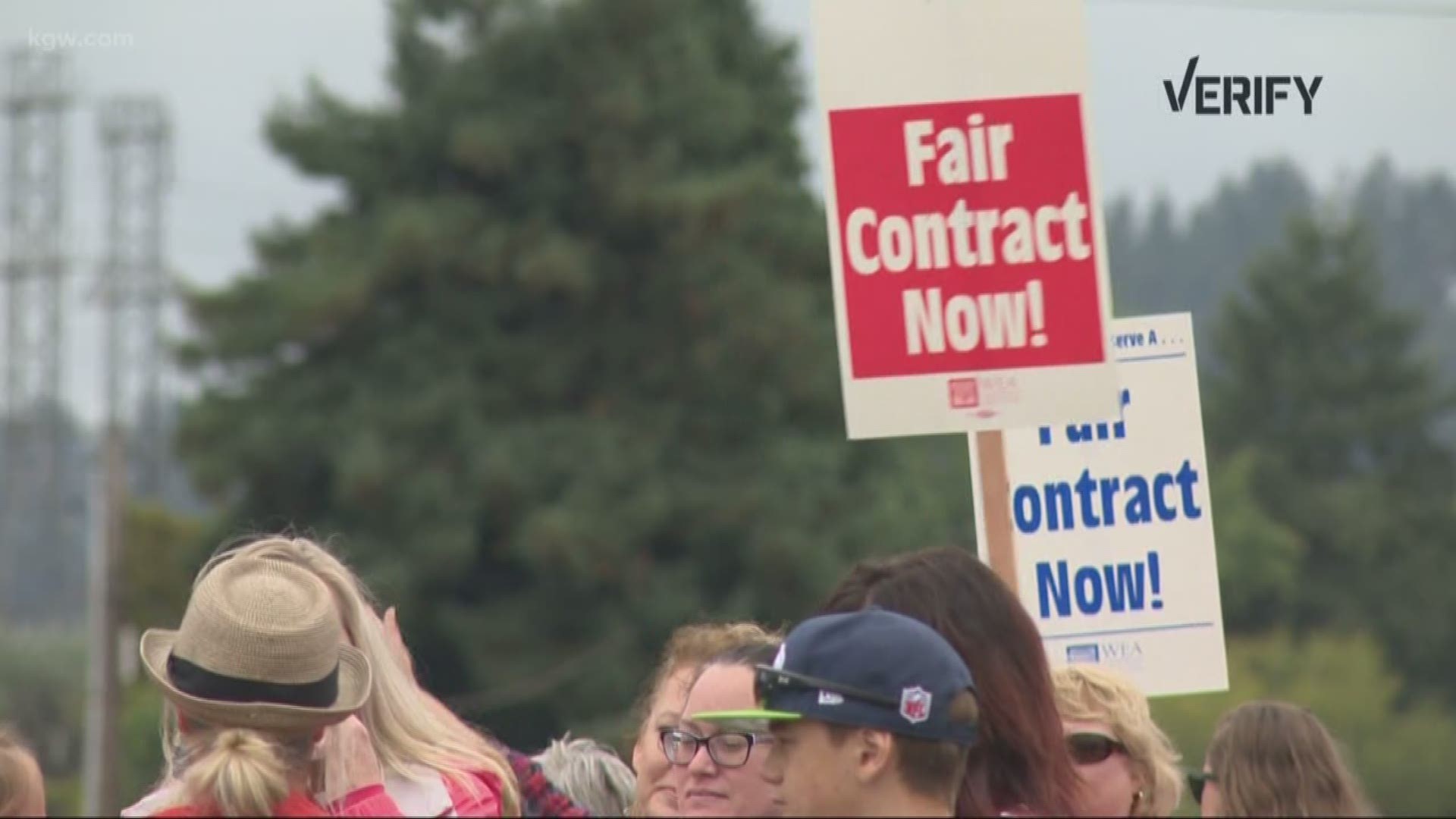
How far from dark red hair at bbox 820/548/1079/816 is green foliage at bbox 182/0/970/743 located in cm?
2805

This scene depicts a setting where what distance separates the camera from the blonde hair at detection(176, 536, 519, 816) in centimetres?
435

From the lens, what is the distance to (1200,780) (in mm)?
4754

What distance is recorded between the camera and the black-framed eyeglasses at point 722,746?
4.33 m

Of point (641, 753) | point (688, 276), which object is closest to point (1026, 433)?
point (641, 753)

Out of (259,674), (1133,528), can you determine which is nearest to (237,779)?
(259,674)

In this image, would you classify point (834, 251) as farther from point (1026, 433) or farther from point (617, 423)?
point (617, 423)

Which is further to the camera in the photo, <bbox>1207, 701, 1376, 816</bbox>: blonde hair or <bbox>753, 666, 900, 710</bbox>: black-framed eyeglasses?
<bbox>1207, 701, 1376, 816</bbox>: blonde hair

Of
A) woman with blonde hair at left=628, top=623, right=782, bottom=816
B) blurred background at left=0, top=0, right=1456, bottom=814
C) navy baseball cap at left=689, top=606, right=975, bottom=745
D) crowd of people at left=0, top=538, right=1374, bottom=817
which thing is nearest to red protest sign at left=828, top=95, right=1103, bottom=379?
woman with blonde hair at left=628, top=623, right=782, bottom=816

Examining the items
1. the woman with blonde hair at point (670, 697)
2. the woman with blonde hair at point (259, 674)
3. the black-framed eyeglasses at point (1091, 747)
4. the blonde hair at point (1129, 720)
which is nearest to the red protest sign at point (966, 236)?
the woman with blonde hair at point (670, 697)

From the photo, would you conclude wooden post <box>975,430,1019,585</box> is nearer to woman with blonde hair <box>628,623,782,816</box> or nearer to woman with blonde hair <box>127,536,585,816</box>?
woman with blonde hair <box>628,623,782,816</box>

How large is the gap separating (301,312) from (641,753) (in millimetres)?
31517

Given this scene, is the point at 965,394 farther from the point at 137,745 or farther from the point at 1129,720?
the point at 137,745

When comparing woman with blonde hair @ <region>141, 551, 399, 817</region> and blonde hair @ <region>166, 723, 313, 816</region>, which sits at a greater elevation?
woman with blonde hair @ <region>141, 551, 399, 817</region>

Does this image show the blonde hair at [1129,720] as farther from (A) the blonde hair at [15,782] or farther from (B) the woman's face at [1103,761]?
(A) the blonde hair at [15,782]
